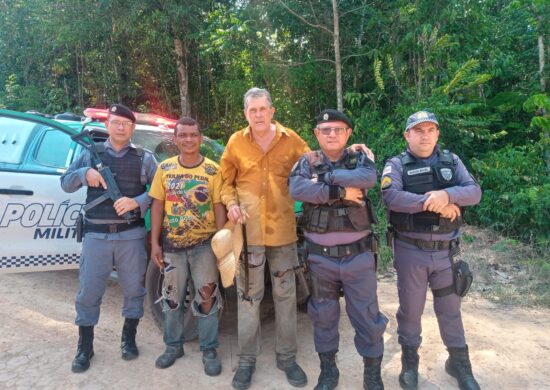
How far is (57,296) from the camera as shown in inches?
178

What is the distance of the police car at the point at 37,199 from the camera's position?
3.75m

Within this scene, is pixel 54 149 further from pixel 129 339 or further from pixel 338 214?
pixel 338 214

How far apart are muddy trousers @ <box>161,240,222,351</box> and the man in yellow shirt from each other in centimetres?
24

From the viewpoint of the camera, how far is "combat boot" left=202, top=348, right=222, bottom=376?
313 cm

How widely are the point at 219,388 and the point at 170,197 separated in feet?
4.39

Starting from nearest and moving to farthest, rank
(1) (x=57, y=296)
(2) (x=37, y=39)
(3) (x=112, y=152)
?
1. (3) (x=112, y=152)
2. (1) (x=57, y=296)
3. (2) (x=37, y=39)

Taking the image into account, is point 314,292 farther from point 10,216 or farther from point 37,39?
point 37,39

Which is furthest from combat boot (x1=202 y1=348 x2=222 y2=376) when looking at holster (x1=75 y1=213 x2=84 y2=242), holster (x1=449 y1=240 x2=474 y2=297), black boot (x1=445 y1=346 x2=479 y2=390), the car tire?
holster (x1=449 y1=240 x2=474 y2=297)

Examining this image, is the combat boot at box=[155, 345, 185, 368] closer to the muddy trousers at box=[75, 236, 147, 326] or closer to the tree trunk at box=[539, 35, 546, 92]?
the muddy trousers at box=[75, 236, 147, 326]

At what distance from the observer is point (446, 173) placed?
288 centimetres

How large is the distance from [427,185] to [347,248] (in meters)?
0.67

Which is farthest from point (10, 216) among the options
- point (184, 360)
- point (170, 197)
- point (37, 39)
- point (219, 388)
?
point (37, 39)

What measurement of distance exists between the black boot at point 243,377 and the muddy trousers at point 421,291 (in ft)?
3.47

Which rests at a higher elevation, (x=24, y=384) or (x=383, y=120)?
(x=383, y=120)
